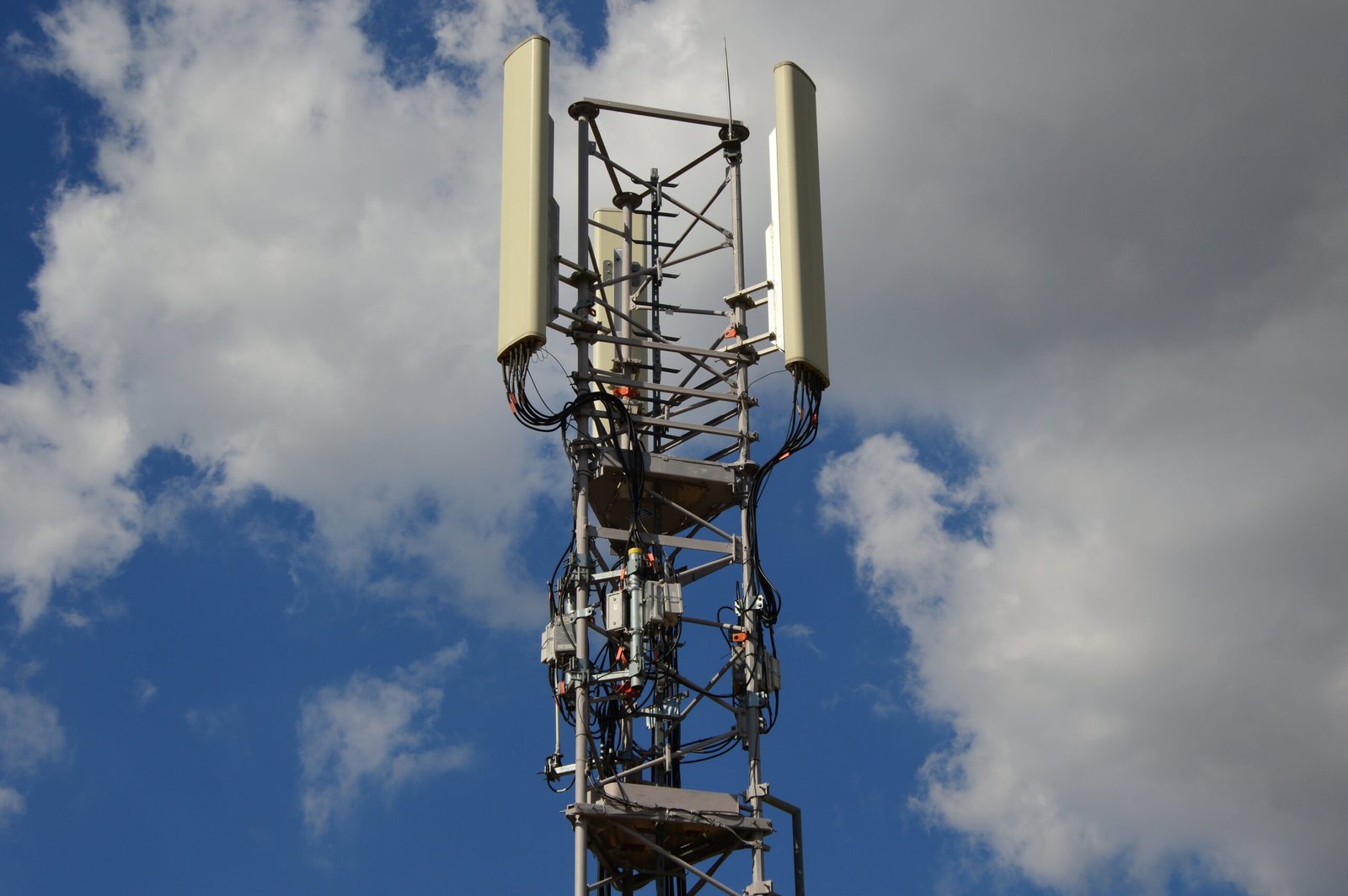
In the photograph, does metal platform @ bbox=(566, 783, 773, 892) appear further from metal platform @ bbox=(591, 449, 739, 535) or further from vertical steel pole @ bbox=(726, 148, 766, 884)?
metal platform @ bbox=(591, 449, 739, 535)

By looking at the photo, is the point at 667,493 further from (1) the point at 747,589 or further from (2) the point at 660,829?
(2) the point at 660,829

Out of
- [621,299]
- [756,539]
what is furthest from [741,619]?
[621,299]

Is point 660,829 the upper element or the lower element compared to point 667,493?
lower

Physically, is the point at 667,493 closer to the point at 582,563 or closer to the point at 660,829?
the point at 582,563

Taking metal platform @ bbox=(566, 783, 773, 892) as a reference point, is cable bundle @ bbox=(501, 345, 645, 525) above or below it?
A: above

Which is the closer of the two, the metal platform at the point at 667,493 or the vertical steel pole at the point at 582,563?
the vertical steel pole at the point at 582,563

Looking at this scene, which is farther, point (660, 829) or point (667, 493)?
point (667, 493)

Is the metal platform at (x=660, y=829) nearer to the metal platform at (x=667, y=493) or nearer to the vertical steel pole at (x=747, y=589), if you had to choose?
the vertical steel pole at (x=747, y=589)

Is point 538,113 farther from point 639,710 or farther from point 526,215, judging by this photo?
point 639,710

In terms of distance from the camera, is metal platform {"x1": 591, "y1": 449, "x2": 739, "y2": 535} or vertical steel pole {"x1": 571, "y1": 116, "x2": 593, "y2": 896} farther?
metal platform {"x1": 591, "y1": 449, "x2": 739, "y2": 535}

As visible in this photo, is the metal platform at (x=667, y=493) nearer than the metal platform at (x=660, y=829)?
No

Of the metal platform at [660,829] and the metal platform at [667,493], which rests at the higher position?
the metal platform at [667,493]

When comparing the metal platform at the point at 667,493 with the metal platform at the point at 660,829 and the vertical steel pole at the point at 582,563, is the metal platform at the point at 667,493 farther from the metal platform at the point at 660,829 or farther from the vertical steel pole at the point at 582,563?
the metal platform at the point at 660,829

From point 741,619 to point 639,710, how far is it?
107 inches
